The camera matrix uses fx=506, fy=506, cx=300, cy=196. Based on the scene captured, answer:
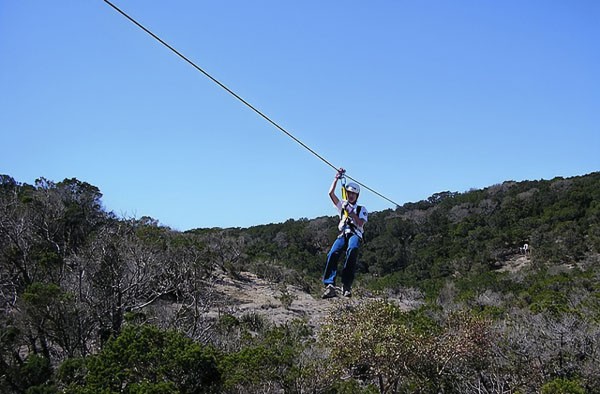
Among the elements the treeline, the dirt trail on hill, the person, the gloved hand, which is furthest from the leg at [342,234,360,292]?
the dirt trail on hill

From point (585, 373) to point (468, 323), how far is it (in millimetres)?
3000

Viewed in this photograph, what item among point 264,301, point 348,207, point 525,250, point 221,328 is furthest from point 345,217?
point 525,250

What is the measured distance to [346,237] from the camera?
7.29 m

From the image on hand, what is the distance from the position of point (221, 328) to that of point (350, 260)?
10843 millimetres

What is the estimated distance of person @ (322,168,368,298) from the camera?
23.6ft

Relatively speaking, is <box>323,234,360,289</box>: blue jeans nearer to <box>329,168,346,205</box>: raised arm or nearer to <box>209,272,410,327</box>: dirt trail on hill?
<box>329,168,346,205</box>: raised arm

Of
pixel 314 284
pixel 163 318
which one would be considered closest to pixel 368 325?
pixel 163 318

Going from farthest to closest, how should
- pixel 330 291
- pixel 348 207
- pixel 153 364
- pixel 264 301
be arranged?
pixel 264 301 < pixel 153 364 < pixel 348 207 < pixel 330 291

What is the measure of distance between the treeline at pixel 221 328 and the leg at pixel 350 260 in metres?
3.84

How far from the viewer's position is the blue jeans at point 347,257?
23.5 feet

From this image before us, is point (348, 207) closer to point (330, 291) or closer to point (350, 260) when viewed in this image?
point (350, 260)

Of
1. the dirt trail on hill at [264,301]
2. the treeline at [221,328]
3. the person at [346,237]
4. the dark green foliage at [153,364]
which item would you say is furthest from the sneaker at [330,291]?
the dirt trail on hill at [264,301]

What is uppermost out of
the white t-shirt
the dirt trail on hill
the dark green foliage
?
the white t-shirt

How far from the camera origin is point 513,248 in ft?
130
